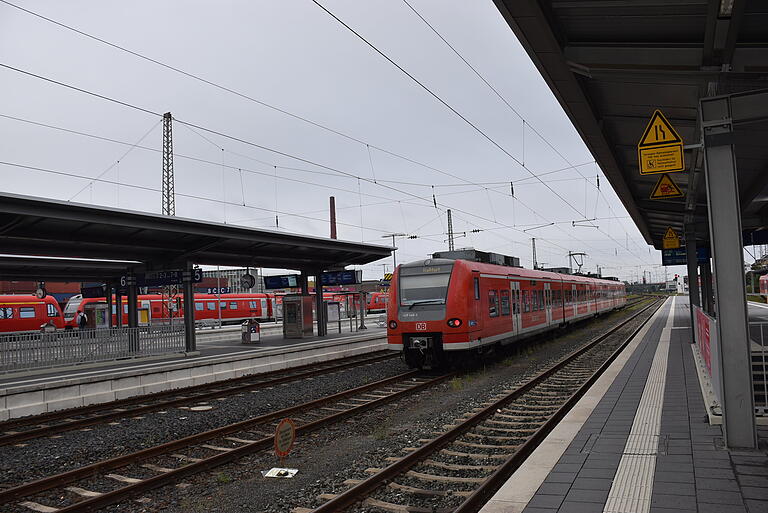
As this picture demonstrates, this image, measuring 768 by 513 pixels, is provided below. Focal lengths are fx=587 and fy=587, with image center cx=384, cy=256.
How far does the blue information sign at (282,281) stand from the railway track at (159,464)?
55.4 feet

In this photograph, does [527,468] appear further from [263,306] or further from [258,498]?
[263,306]

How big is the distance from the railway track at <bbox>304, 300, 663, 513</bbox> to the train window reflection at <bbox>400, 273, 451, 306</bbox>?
352cm

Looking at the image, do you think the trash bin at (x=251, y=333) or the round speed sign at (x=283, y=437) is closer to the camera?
the round speed sign at (x=283, y=437)

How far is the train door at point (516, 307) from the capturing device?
1688cm

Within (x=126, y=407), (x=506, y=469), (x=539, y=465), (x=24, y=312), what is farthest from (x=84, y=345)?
(x=24, y=312)

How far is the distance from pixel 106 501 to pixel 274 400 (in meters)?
5.82

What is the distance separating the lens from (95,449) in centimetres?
828

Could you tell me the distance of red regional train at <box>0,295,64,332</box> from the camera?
Result: 32769 mm

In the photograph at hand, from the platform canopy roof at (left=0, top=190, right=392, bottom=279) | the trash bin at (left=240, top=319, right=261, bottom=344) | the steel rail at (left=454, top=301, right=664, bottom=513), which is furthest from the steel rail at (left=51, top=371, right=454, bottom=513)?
the trash bin at (left=240, top=319, right=261, bottom=344)

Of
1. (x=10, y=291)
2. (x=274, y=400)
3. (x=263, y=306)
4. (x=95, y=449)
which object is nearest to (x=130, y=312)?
(x=274, y=400)

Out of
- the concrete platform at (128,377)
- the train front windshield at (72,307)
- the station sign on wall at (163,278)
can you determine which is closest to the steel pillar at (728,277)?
the concrete platform at (128,377)

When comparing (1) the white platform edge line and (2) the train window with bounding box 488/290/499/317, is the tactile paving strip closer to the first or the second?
(1) the white platform edge line

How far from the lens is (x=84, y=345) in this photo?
17125 millimetres

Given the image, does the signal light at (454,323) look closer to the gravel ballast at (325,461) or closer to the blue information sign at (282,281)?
the gravel ballast at (325,461)
